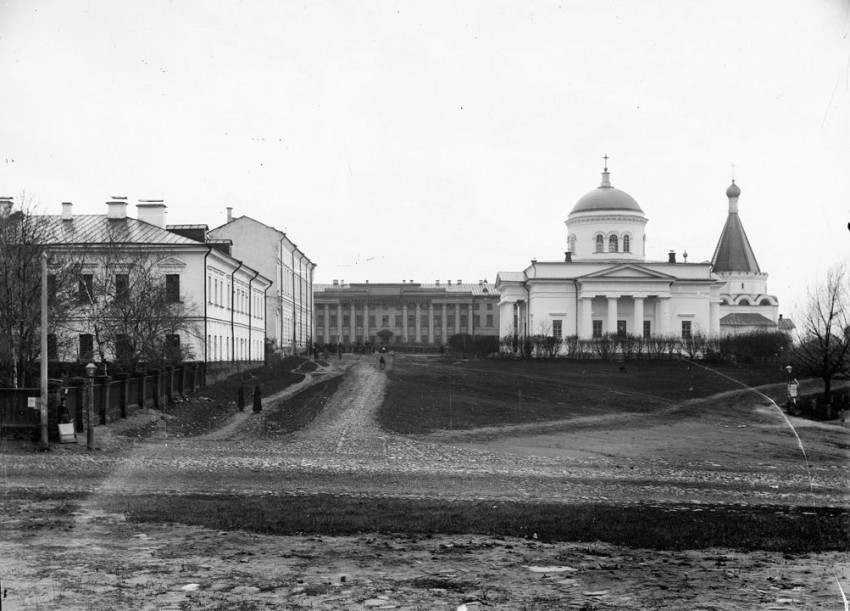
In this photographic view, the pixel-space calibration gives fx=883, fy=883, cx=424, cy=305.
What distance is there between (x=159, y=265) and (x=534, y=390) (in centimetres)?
1862

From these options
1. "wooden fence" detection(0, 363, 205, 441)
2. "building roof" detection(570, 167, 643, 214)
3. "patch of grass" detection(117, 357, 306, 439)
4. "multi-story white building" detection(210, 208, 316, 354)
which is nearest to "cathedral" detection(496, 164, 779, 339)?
"building roof" detection(570, 167, 643, 214)

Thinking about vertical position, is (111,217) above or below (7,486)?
above

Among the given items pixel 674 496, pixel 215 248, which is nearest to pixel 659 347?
pixel 215 248

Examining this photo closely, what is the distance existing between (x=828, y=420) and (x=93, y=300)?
2948cm

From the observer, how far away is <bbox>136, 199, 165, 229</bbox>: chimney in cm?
4728

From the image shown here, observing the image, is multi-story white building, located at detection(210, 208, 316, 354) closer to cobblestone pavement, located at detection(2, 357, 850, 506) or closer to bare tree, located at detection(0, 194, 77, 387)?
bare tree, located at detection(0, 194, 77, 387)

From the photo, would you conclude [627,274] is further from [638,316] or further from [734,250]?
[734,250]

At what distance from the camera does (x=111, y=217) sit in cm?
4431

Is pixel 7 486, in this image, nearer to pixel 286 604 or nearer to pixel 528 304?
pixel 286 604

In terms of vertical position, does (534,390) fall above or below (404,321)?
below

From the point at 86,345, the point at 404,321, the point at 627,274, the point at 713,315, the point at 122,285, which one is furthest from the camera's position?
the point at 404,321

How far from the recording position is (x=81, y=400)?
22328 millimetres

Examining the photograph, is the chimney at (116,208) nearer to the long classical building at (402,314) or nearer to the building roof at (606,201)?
the building roof at (606,201)

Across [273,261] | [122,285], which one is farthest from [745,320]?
[122,285]
